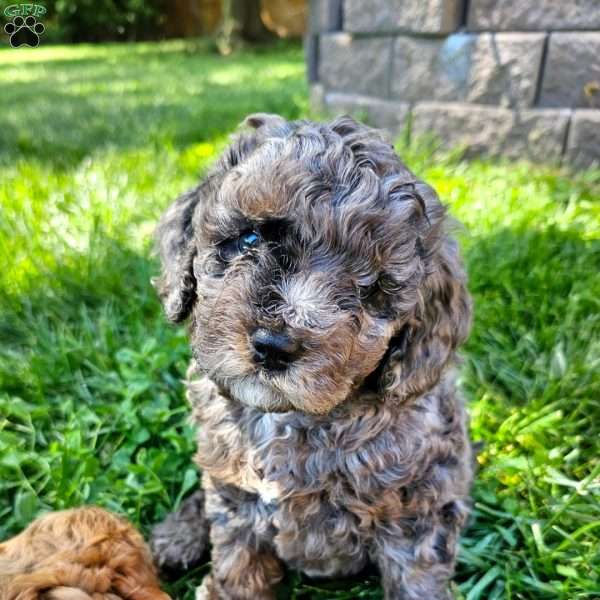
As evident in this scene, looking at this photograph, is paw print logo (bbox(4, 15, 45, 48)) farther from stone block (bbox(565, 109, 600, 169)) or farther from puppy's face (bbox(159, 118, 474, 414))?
stone block (bbox(565, 109, 600, 169))

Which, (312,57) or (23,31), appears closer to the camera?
(23,31)

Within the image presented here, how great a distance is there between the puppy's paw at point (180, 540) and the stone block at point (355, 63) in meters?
4.54

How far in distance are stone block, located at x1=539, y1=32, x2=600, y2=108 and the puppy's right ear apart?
3.86 meters

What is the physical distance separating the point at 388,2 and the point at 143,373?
13.1ft

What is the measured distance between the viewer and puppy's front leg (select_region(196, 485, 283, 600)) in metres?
2.38

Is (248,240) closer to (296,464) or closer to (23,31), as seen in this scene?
(296,464)

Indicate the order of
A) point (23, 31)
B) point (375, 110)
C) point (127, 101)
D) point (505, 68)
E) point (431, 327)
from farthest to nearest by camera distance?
point (127, 101)
point (375, 110)
point (505, 68)
point (23, 31)
point (431, 327)

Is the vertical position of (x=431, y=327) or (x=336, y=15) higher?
(x=336, y=15)

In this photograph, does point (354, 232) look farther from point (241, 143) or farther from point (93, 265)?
point (93, 265)

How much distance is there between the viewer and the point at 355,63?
21.0 ft

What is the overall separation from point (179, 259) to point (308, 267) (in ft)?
1.81

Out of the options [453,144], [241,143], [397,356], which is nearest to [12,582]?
[397,356]

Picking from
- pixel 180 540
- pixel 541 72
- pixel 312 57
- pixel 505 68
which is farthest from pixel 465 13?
pixel 180 540

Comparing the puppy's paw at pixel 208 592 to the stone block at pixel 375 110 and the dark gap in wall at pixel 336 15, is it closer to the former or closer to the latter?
the stone block at pixel 375 110
